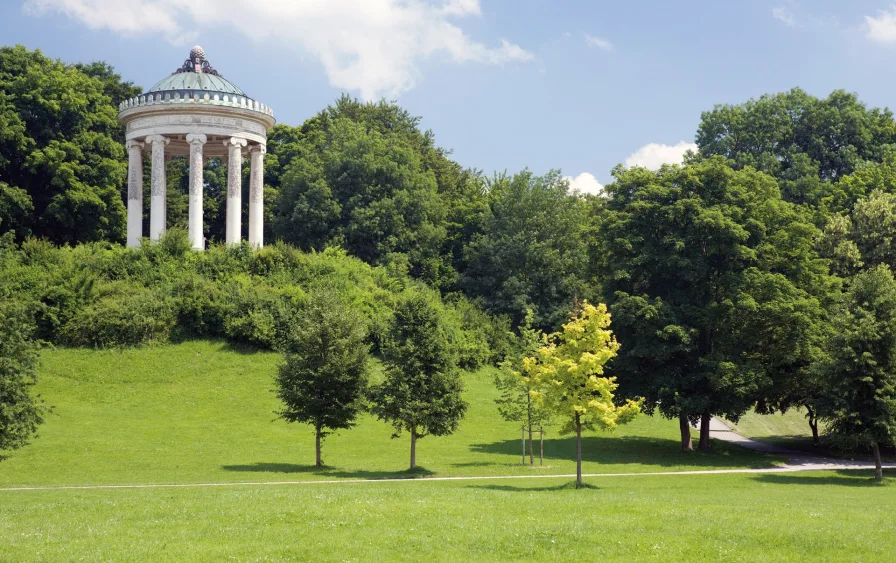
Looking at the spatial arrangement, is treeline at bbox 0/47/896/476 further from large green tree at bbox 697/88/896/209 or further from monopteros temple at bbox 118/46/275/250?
monopteros temple at bbox 118/46/275/250

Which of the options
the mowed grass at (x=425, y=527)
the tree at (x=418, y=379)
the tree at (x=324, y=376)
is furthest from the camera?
the tree at (x=324, y=376)

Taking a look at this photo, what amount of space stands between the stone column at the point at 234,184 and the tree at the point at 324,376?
2480cm

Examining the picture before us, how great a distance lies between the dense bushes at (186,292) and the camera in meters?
52.5

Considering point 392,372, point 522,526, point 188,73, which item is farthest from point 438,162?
point 522,526

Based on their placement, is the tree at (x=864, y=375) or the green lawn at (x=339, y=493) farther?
the tree at (x=864, y=375)

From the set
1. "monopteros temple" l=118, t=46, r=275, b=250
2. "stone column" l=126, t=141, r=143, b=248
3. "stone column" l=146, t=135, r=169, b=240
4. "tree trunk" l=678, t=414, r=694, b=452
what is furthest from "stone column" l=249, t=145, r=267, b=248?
"tree trunk" l=678, t=414, r=694, b=452

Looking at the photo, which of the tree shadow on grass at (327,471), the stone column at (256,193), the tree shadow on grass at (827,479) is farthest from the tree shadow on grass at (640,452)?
the stone column at (256,193)

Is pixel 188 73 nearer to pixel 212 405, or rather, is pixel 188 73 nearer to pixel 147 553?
pixel 212 405

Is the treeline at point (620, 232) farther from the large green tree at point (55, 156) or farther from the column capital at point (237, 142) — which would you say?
the column capital at point (237, 142)

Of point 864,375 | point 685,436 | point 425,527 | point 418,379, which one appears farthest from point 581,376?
point 685,436

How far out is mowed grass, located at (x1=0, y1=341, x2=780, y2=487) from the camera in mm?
36062

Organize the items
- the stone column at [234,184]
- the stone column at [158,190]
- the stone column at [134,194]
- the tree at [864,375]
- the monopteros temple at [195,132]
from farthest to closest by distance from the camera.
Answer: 1. the stone column at [134,194]
2. the stone column at [234,184]
3. the stone column at [158,190]
4. the monopteros temple at [195,132]
5. the tree at [864,375]

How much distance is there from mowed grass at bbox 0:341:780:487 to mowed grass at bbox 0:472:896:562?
7.16 meters

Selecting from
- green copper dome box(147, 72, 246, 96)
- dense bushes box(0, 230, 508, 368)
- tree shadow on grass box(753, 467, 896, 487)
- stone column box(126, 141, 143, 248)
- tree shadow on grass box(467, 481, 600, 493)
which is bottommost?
tree shadow on grass box(753, 467, 896, 487)
